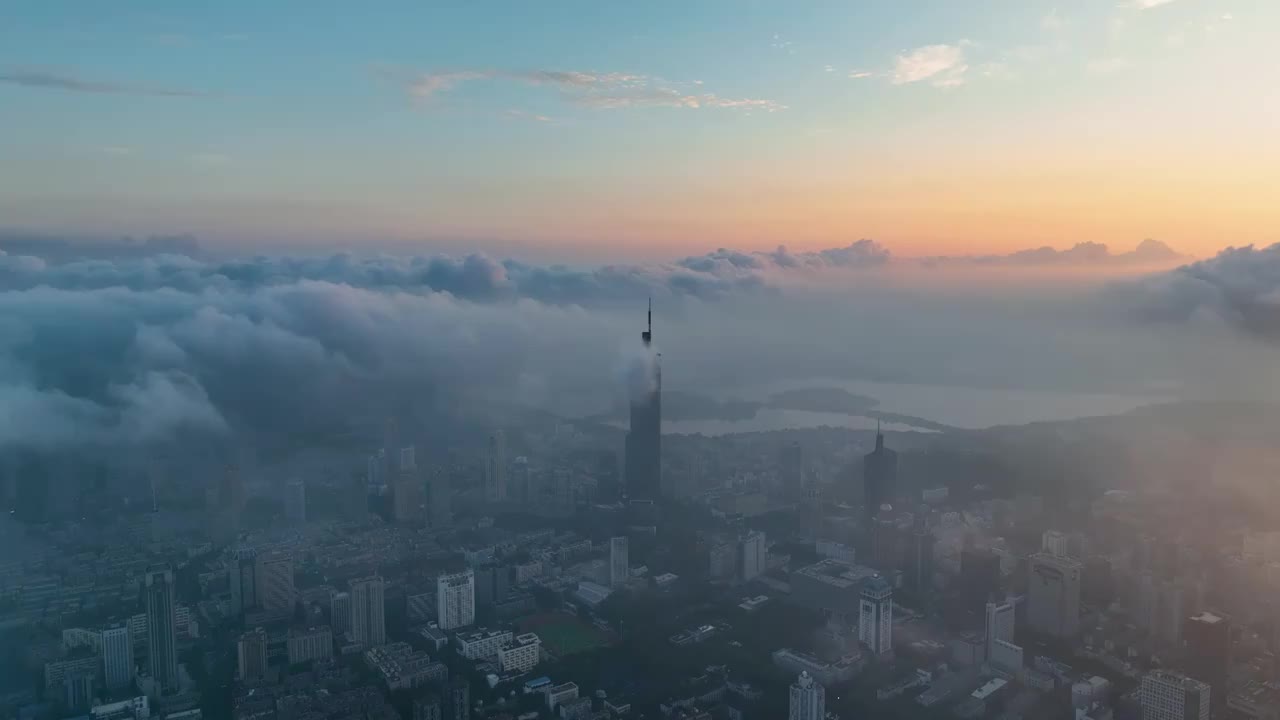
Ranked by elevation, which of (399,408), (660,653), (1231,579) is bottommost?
(660,653)

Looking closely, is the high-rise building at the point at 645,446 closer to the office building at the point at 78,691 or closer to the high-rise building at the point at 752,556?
the high-rise building at the point at 752,556

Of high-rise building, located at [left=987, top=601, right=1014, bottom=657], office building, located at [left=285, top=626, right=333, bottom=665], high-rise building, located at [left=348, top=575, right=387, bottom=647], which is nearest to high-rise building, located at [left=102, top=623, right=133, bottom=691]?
office building, located at [left=285, top=626, right=333, bottom=665]

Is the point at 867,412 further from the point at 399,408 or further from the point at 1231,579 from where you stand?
the point at 399,408

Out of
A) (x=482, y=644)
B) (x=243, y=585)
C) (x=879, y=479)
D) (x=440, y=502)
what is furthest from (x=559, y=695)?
(x=879, y=479)

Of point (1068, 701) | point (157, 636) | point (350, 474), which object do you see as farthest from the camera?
point (350, 474)

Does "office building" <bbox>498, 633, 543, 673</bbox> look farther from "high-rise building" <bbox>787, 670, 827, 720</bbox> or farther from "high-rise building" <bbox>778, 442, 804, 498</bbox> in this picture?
"high-rise building" <bbox>778, 442, 804, 498</bbox>

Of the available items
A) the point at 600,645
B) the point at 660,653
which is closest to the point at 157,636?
the point at 600,645
